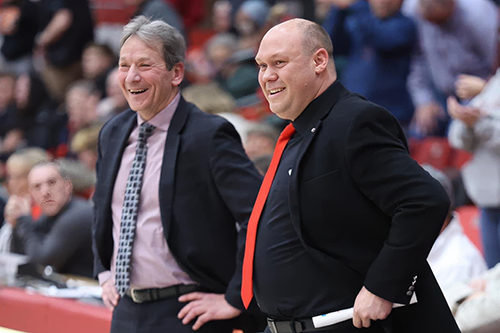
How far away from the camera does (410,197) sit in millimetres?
1786

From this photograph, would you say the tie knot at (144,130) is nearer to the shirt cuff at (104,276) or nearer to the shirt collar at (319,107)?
the shirt cuff at (104,276)

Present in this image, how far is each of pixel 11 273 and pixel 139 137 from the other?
2065 millimetres

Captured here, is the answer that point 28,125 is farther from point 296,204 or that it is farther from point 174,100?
point 296,204

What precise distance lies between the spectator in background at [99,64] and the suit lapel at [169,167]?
15.5 feet

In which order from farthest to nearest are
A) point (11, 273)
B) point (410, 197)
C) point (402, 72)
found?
point (402, 72) < point (11, 273) < point (410, 197)

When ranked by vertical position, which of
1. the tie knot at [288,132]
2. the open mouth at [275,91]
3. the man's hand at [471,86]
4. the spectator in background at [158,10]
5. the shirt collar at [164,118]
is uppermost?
the open mouth at [275,91]

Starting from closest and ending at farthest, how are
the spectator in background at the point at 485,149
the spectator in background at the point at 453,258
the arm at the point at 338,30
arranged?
the spectator in background at the point at 453,258 < the spectator in background at the point at 485,149 < the arm at the point at 338,30

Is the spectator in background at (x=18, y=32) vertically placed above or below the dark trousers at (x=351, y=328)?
below

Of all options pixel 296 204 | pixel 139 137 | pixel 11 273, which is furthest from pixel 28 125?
pixel 296 204

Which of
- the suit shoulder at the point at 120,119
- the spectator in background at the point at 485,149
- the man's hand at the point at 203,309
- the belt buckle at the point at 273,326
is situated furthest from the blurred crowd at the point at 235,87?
the belt buckle at the point at 273,326

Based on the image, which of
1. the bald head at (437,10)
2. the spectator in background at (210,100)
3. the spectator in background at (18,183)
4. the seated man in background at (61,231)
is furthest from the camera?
the spectator in background at (210,100)

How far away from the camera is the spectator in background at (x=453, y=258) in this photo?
341 centimetres

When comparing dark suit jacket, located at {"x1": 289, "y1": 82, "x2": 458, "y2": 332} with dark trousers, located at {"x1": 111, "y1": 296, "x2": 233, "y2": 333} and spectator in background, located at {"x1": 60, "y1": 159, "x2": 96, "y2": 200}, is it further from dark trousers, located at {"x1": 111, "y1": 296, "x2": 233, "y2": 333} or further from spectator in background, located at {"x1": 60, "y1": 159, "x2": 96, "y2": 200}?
spectator in background, located at {"x1": 60, "y1": 159, "x2": 96, "y2": 200}

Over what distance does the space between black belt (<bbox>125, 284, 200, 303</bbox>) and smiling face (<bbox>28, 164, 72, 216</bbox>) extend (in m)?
1.05
